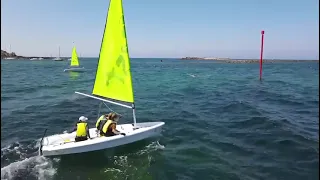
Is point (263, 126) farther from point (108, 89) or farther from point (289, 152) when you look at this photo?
point (108, 89)

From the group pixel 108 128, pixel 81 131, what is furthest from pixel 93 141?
pixel 108 128

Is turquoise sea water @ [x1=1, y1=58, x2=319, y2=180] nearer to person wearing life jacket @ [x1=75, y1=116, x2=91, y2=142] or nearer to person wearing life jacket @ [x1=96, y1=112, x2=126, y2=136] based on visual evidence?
person wearing life jacket @ [x1=75, y1=116, x2=91, y2=142]

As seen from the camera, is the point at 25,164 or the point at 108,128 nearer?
the point at 25,164

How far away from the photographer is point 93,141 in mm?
12805

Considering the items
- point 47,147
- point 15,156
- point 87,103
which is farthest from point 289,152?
point 87,103

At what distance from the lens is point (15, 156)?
43.6 ft

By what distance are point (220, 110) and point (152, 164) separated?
1206 centimetres

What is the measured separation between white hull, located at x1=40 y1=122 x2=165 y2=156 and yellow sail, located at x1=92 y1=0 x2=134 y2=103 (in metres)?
1.76

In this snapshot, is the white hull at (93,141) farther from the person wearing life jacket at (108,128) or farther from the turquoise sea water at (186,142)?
the turquoise sea water at (186,142)

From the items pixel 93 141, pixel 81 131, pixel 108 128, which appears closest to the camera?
pixel 93 141

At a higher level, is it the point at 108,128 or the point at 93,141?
the point at 108,128

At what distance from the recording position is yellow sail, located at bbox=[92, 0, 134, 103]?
1429 cm

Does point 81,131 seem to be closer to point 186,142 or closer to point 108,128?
point 108,128

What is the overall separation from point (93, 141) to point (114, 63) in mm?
4239
